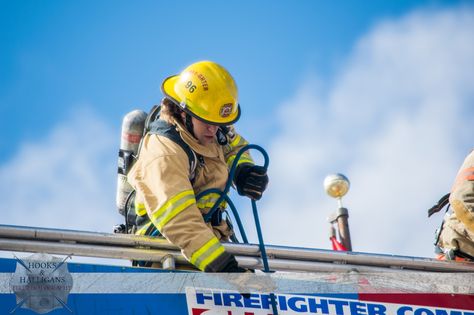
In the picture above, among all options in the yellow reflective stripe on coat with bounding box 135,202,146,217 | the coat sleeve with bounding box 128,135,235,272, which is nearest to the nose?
the coat sleeve with bounding box 128,135,235,272

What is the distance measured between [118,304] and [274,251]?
4.06 ft

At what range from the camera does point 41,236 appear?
16.2 feet

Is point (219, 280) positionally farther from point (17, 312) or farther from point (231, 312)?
point (17, 312)

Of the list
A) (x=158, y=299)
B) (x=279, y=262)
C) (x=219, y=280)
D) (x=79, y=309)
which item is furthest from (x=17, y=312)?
(x=279, y=262)

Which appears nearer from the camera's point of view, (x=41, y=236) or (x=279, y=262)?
(x=41, y=236)

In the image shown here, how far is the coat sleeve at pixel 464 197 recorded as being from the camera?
6.49 meters

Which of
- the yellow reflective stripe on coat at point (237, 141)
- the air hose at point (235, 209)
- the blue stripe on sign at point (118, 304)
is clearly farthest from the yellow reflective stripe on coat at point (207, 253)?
the yellow reflective stripe on coat at point (237, 141)

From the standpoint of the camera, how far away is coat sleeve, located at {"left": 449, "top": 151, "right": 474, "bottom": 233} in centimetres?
649

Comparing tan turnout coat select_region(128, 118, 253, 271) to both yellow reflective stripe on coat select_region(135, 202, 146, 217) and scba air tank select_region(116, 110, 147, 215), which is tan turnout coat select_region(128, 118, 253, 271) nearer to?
yellow reflective stripe on coat select_region(135, 202, 146, 217)

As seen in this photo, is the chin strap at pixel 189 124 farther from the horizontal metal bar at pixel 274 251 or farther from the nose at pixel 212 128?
the horizontal metal bar at pixel 274 251

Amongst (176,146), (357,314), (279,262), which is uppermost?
(176,146)

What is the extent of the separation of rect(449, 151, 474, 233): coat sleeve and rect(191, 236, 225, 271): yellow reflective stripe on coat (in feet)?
7.85

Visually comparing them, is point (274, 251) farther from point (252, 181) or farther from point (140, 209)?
point (140, 209)

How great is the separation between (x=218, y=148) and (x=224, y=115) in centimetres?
27
